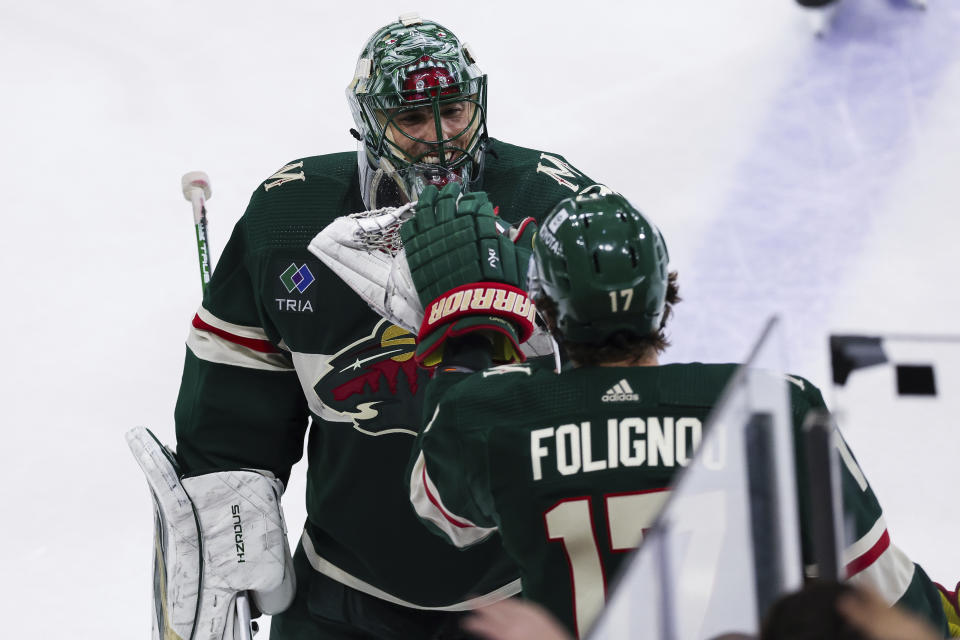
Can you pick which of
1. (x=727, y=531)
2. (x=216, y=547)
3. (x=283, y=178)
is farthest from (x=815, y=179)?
(x=727, y=531)

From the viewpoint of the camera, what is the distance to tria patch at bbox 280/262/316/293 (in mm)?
2445

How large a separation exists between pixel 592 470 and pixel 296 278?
38.4 inches

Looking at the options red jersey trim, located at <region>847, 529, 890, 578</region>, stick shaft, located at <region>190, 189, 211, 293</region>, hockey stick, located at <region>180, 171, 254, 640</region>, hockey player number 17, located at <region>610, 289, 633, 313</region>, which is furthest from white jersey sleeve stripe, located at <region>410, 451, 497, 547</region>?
stick shaft, located at <region>190, 189, 211, 293</region>

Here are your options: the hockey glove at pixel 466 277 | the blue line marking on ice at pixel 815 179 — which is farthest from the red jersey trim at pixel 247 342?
the blue line marking on ice at pixel 815 179

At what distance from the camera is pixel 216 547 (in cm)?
252

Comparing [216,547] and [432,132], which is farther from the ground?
[432,132]

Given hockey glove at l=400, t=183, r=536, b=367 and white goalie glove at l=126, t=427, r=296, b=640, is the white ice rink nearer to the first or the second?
white goalie glove at l=126, t=427, r=296, b=640

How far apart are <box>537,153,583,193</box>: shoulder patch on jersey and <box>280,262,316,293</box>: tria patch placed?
44cm

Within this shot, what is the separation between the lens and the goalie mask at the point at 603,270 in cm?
169

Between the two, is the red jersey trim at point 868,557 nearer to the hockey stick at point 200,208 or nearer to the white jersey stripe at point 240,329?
the white jersey stripe at point 240,329

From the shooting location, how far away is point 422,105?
95.0 inches

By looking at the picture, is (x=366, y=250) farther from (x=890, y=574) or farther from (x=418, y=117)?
(x=890, y=574)

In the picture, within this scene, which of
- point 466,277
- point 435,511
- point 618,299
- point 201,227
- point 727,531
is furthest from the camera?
point 201,227

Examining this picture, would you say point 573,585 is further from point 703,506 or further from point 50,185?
point 50,185
